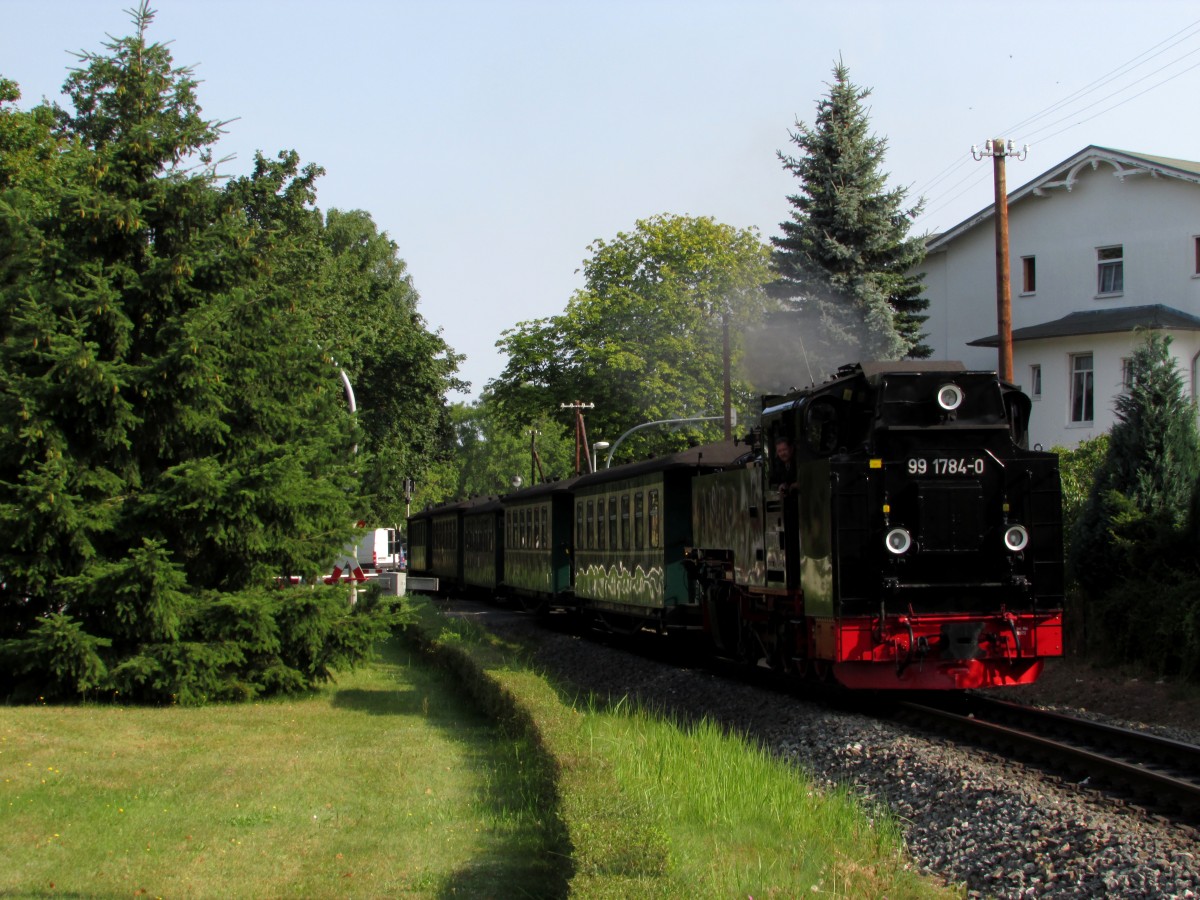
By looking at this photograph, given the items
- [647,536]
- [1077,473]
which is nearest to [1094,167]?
[1077,473]

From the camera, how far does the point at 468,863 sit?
7277 mm

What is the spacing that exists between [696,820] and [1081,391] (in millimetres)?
26259

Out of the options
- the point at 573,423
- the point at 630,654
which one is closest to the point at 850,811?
the point at 630,654

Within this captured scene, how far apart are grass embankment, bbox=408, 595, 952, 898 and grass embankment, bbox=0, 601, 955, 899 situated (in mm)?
20

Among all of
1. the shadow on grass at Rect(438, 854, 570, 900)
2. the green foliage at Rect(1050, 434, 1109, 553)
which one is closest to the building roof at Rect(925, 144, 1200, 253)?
the green foliage at Rect(1050, 434, 1109, 553)

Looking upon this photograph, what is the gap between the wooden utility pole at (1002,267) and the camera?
18.6 meters

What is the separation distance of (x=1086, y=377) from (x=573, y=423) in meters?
25.1

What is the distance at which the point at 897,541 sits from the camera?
438 inches

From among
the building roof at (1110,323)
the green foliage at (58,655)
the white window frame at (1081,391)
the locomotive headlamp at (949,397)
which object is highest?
the building roof at (1110,323)

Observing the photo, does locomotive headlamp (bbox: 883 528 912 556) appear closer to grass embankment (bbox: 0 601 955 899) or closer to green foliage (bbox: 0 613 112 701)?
grass embankment (bbox: 0 601 955 899)

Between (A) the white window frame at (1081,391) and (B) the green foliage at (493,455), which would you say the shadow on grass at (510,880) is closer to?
(A) the white window frame at (1081,391)

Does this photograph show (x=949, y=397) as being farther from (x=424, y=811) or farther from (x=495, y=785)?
(x=424, y=811)

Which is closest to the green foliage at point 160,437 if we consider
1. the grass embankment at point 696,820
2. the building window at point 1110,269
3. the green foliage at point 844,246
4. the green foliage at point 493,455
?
the grass embankment at point 696,820

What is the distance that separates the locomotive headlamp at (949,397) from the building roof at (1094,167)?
21151 millimetres
